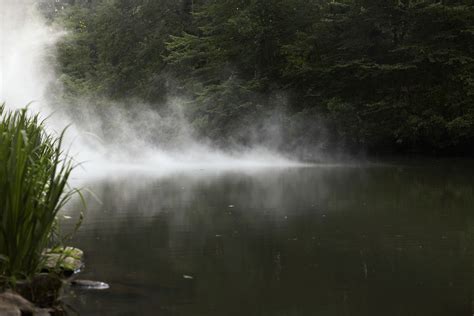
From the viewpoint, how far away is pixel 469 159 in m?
22.4

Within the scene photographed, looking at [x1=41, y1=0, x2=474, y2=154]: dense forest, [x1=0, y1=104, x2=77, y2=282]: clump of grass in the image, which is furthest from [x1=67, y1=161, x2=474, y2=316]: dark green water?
[x1=41, y1=0, x2=474, y2=154]: dense forest

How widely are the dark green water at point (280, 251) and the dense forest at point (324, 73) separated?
1164 cm

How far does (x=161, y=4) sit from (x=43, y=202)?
2889 cm

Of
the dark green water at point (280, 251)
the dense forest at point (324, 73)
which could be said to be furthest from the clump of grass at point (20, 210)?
the dense forest at point (324, 73)

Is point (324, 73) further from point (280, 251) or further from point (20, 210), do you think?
point (20, 210)

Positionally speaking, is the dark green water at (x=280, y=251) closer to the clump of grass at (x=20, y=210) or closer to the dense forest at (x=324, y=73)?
the clump of grass at (x=20, y=210)

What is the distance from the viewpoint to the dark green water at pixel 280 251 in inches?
191

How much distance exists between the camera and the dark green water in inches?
191

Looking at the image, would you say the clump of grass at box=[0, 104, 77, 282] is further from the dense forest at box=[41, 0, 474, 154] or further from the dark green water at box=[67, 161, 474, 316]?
the dense forest at box=[41, 0, 474, 154]

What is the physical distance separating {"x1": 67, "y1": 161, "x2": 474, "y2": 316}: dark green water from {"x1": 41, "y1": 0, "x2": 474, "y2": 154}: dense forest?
11.6 metres

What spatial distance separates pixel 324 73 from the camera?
1024 inches

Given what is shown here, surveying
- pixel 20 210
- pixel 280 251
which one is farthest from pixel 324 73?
pixel 20 210

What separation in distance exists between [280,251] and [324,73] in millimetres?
20045

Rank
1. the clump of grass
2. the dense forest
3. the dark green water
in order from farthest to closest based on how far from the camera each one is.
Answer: the dense forest
the dark green water
the clump of grass
